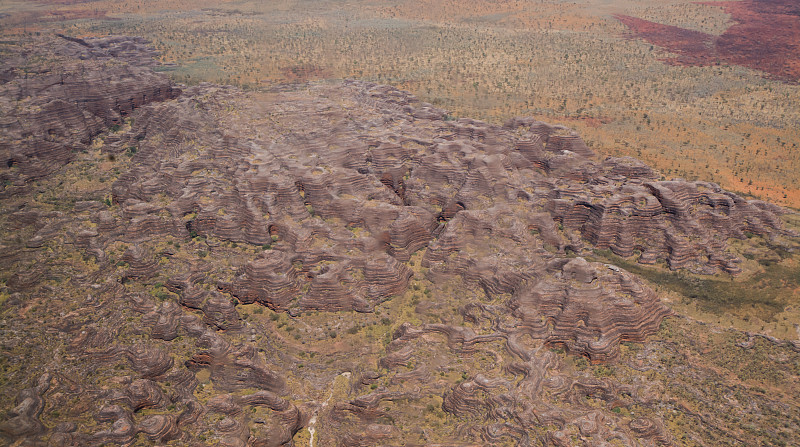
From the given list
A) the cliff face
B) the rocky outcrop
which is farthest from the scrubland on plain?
the cliff face

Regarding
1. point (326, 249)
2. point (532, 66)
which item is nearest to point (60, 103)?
point (326, 249)

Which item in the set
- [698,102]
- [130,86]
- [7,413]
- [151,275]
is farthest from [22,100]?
[698,102]

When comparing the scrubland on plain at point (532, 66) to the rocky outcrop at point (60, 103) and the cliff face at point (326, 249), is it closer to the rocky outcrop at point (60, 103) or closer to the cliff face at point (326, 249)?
the rocky outcrop at point (60, 103)

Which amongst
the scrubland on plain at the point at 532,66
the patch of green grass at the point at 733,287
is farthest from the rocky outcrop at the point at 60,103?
the patch of green grass at the point at 733,287

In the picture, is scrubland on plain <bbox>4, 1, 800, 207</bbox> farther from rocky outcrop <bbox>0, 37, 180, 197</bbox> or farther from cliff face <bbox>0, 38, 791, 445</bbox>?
cliff face <bbox>0, 38, 791, 445</bbox>

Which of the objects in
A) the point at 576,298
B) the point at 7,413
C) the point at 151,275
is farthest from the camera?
the point at 151,275

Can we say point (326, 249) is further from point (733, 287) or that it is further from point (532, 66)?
point (532, 66)

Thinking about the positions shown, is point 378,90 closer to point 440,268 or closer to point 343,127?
point 343,127
